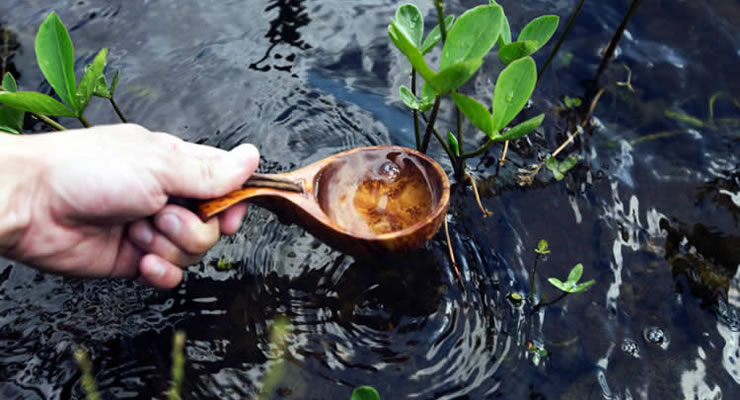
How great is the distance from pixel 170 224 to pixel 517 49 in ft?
3.31

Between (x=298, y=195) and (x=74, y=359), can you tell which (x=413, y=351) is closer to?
(x=298, y=195)

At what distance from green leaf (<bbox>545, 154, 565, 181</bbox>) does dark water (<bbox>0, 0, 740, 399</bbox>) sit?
24 millimetres

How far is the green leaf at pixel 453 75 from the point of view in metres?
1.32

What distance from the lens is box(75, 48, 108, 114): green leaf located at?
1.59 meters

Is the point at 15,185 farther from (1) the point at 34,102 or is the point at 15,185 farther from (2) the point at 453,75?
(2) the point at 453,75

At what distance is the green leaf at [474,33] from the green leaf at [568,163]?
0.59 metres

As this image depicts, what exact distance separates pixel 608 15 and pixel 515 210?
0.95 metres

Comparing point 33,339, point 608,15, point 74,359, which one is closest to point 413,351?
point 74,359

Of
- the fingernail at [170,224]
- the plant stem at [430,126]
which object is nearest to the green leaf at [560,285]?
the plant stem at [430,126]

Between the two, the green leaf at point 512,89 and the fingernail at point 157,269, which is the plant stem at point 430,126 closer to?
the green leaf at point 512,89

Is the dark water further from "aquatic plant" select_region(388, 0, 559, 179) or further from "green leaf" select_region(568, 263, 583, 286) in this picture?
"aquatic plant" select_region(388, 0, 559, 179)

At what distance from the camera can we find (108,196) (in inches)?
57.1

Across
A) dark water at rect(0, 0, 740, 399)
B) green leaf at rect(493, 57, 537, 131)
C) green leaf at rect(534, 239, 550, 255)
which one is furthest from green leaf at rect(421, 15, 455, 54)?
green leaf at rect(534, 239, 550, 255)

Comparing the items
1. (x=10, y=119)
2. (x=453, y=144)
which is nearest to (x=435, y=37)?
(x=453, y=144)
